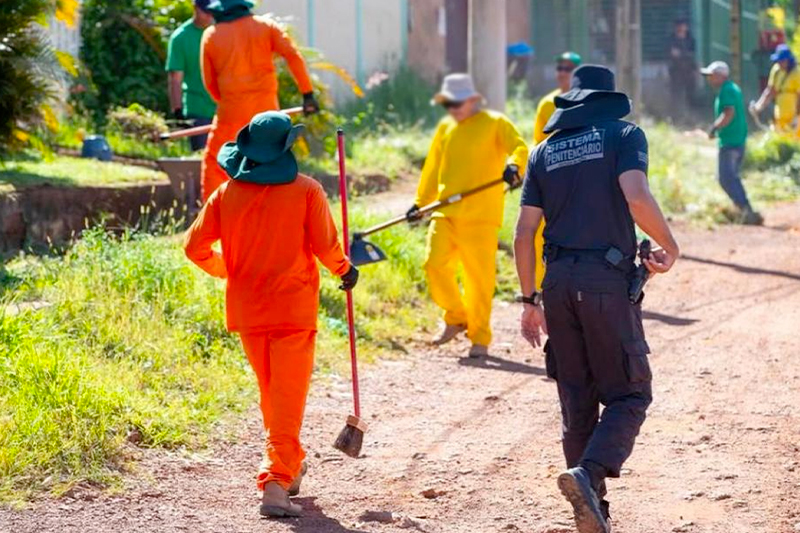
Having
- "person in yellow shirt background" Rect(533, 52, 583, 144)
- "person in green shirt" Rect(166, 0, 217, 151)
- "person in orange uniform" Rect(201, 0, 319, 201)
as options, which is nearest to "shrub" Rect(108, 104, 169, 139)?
"person in green shirt" Rect(166, 0, 217, 151)

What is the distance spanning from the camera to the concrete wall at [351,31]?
20.4m

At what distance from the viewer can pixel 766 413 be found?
8.18 m

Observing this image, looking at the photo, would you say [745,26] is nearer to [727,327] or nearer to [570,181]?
[727,327]

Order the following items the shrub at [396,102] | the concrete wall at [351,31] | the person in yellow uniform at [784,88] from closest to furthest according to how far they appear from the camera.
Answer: the person in yellow uniform at [784,88], the concrete wall at [351,31], the shrub at [396,102]

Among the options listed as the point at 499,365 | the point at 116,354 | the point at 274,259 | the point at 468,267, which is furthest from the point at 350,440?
the point at 468,267

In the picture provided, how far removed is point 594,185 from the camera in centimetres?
597

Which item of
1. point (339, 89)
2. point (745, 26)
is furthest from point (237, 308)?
point (745, 26)

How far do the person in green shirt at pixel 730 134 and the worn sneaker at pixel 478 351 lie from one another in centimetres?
731

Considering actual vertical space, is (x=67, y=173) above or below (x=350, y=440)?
above

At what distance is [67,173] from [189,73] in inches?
49.2

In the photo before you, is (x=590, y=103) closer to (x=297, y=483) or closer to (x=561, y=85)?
(x=297, y=483)

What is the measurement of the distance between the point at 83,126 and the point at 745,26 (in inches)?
798

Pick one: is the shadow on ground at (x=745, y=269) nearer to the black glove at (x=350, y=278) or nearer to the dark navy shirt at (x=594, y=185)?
the black glove at (x=350, y=278)

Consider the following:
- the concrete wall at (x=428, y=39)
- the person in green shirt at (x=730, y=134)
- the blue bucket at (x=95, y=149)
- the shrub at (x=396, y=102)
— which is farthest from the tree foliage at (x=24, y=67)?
the concrete wall at (x=428, y=39)
